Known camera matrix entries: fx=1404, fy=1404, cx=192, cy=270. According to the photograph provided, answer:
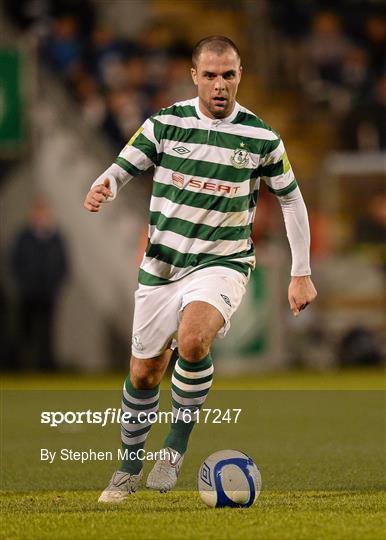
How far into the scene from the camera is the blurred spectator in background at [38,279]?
17.1m

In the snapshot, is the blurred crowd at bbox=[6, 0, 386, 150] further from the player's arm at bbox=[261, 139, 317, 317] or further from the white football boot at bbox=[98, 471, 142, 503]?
the white football boot at bbox=[98, 471, 142, 503]

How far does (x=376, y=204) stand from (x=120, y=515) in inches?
485

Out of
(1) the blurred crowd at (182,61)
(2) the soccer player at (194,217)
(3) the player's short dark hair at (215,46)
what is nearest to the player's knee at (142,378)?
(2) the soccer player at (194,217)

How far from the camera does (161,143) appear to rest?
7086mm

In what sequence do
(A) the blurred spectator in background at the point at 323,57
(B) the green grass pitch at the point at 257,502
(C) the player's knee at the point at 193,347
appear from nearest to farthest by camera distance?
(B) the green grass pitch at the point at 257,502 → (C) the player's knee at the point at 193,347 → (A) the blurred spectator in background at the point at 323,57

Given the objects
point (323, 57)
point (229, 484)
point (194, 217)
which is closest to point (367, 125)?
point (323, 57)

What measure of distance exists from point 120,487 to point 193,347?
0.86m

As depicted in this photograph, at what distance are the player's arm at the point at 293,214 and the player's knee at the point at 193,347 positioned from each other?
59cm

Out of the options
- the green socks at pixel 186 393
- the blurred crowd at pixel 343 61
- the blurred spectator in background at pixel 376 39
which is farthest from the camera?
the blurred spectator in background at pixel 376 39

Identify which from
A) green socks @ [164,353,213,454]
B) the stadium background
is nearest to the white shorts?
green socks @ [164,353,213,454]

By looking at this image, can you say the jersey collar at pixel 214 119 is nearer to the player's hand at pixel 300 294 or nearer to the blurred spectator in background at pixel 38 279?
the player's hand at pixel 300 294

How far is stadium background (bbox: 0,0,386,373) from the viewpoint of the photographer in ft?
56.3

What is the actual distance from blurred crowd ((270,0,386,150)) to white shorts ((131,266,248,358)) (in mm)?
12034

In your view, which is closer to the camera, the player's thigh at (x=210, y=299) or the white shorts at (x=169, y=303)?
the player's thigh at (x=210, y=299)
